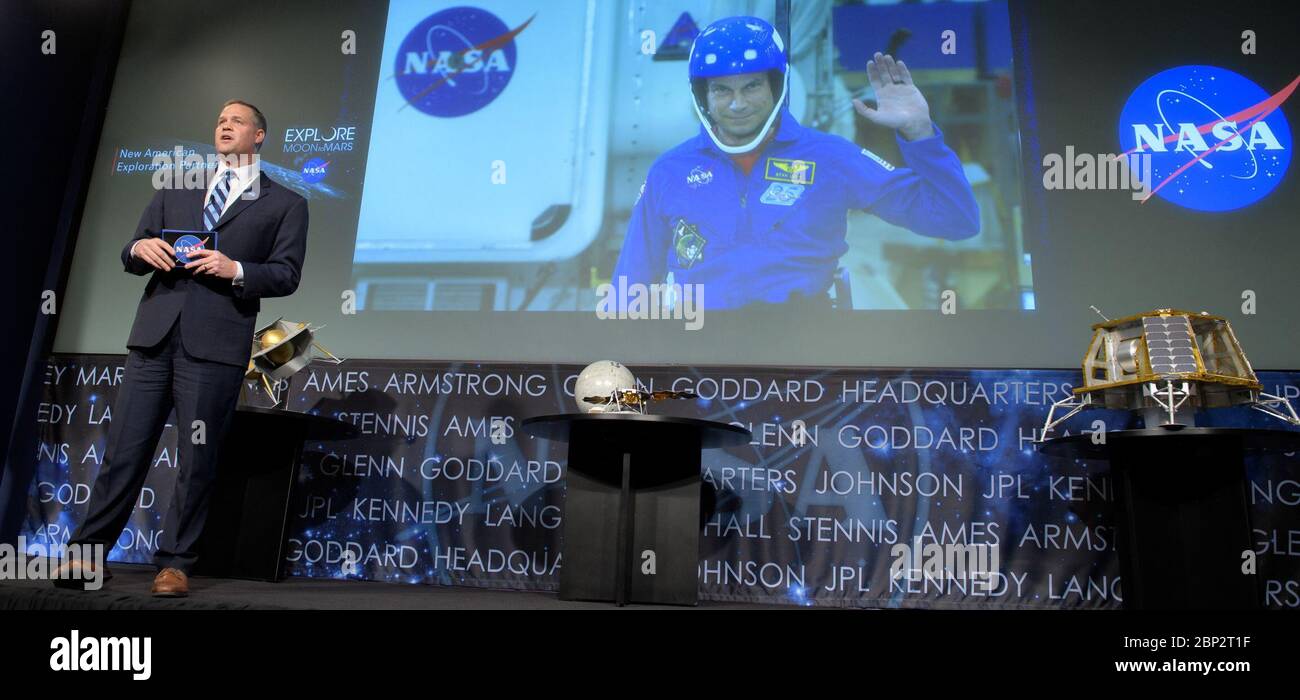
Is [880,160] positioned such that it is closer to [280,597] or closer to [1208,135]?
[1208,135]

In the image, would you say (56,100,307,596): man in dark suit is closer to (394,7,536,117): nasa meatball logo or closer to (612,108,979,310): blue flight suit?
(612,108,979,310): blue flight suit

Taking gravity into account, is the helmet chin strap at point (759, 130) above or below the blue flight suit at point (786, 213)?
above

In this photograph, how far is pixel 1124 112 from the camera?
4.85 meters

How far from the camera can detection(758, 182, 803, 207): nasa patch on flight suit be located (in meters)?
4.89

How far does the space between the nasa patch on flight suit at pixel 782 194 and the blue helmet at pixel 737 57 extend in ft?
0.88

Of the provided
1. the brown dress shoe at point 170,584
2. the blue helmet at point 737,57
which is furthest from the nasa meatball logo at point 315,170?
the brown dress shoe at point 170,584

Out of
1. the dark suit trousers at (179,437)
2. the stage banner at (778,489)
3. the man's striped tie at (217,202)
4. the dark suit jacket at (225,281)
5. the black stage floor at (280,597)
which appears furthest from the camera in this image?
the stage banner at (778,489)

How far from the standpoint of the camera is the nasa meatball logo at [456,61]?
5438 millimetres

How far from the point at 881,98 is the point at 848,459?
1.98m

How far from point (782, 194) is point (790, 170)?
15 cm

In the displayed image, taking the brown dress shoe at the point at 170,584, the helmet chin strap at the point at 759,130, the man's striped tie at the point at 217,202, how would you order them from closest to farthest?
the brown dress shoe at the point at 170,584, the man's striped tie at the point at 217,202, the helmet chin strap at the point at 759,130

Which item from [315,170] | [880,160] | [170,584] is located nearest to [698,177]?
[880,160]

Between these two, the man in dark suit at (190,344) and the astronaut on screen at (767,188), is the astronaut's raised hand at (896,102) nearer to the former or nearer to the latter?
the astronaut on screen at (767,188)
